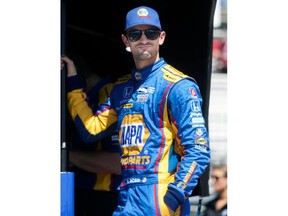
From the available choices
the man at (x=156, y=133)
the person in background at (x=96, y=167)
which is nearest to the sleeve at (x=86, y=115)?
the man at (x=156, y=133)

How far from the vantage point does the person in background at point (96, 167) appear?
6.07 metres

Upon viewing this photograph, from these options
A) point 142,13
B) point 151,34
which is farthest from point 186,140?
point 142,13

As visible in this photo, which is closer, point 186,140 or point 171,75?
point 186,140

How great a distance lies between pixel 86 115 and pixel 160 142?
0.66 meters

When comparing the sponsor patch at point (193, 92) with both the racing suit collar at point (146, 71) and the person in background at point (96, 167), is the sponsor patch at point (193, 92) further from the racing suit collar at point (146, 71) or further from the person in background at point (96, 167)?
the person in background at point (96, 167)

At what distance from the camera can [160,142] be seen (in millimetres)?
4762

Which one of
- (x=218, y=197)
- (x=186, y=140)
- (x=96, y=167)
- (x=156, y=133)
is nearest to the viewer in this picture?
(x=186, y=140)

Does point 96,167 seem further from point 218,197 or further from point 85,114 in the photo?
point 218,197

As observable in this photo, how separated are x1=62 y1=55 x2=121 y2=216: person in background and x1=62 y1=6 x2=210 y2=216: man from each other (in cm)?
110

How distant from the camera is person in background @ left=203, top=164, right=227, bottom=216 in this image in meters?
8.38

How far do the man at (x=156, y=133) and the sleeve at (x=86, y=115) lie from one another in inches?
9.0

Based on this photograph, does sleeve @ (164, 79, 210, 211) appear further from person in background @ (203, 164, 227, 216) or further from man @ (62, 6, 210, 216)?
person in background @ (203, 164, 227, 216)
